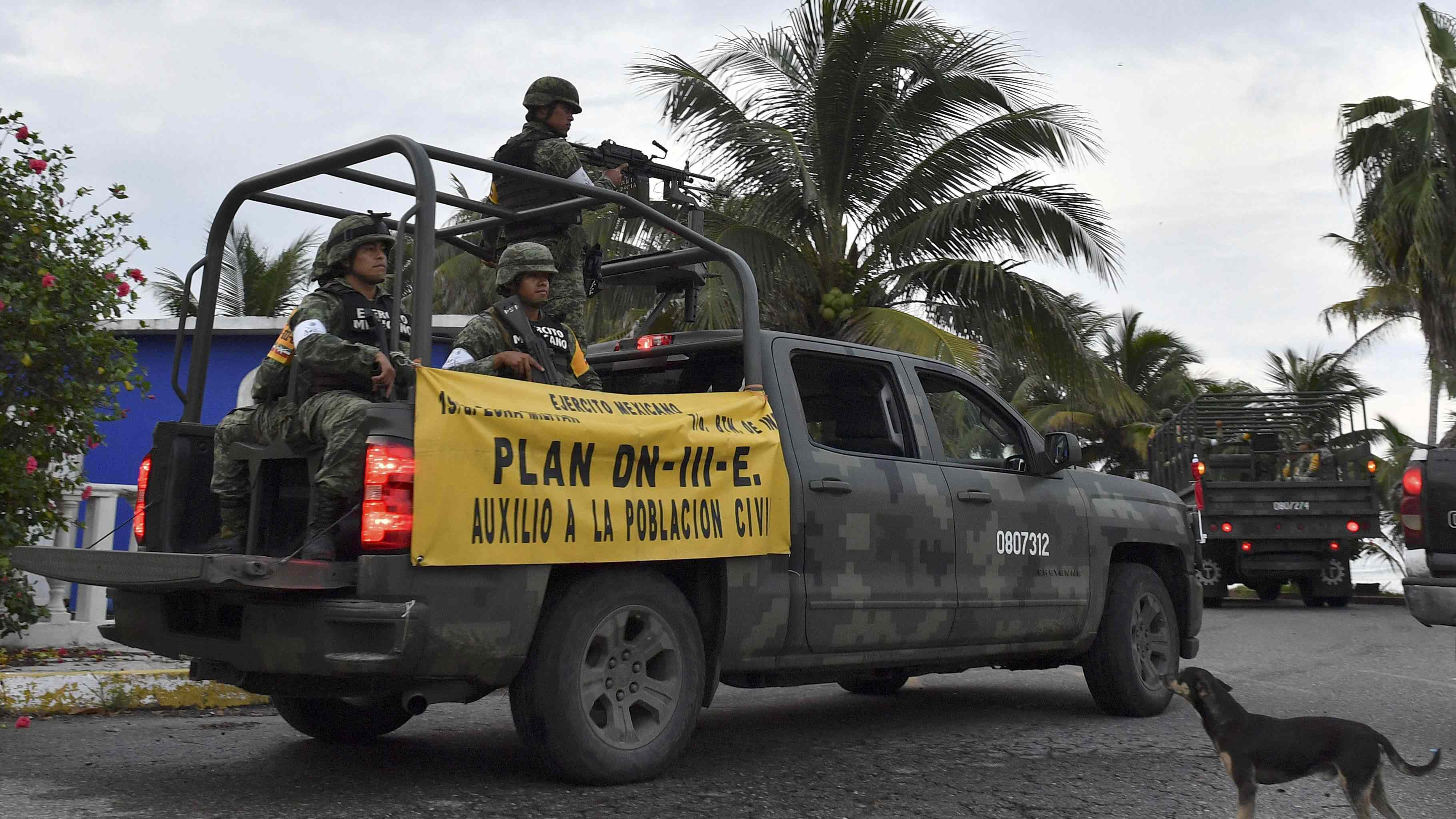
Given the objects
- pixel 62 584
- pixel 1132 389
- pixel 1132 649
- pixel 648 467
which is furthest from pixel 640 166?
pixel 1132 389

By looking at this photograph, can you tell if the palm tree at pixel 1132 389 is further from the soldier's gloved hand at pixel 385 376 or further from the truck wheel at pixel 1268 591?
the soldier's gloved hand at pixel 385 376

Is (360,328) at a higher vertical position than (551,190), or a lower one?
lower

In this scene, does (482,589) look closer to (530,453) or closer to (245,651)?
(530,453)

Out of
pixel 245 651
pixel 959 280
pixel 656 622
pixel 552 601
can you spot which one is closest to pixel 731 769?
pixel 656 622

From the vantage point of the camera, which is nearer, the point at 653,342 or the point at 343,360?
the point at 343,360

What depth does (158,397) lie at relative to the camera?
12516 millimetres

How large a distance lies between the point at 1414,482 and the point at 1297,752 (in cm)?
303

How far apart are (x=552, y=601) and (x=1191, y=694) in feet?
7.00

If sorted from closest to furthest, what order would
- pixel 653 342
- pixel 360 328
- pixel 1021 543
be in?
pixel 360 328, pixel 653 342, pixel 1021 543

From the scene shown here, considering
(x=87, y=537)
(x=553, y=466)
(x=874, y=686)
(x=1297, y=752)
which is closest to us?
(x=1297, y=752)

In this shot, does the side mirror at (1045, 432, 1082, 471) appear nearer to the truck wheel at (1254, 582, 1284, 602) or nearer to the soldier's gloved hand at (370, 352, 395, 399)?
the soldier's gloved hand at (370, 352, 395, 399)

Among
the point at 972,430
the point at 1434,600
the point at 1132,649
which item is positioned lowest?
the point at 1132,649

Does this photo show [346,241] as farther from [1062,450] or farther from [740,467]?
[1062,450]

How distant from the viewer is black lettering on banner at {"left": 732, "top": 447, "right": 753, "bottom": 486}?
496 cm
